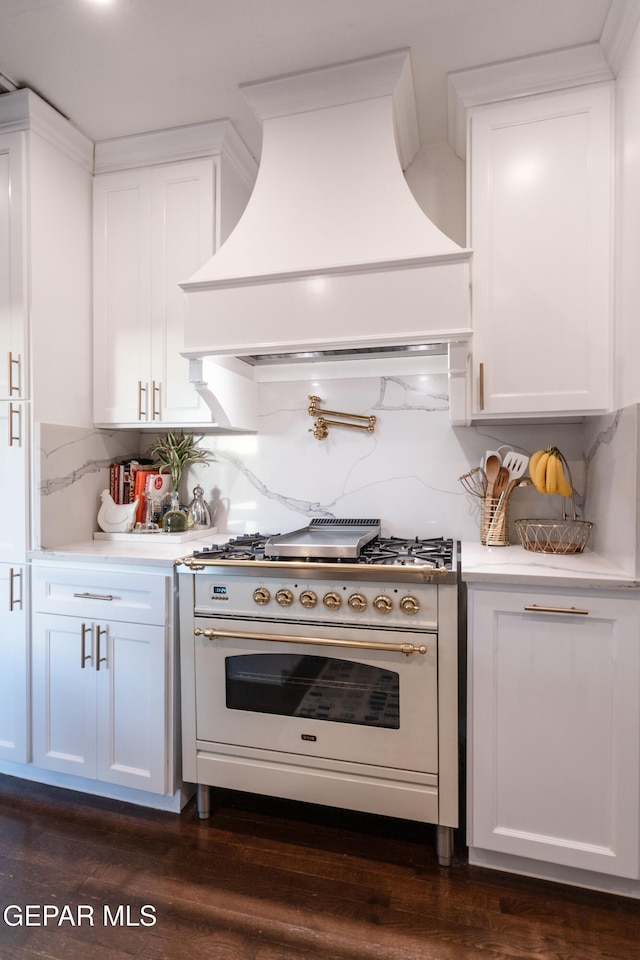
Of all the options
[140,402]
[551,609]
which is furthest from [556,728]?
[140,402]

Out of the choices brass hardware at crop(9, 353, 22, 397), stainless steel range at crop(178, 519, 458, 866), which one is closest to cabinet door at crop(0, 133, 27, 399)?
brass hardware at crop(9, 353, 22, 397)

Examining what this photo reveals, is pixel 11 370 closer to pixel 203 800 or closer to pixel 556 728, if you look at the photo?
pixel 203 800

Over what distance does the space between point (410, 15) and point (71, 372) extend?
178 centimetres

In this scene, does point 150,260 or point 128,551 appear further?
point 150,260

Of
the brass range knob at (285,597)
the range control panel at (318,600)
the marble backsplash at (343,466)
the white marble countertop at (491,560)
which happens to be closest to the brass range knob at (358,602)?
the range control panel at (318,600)

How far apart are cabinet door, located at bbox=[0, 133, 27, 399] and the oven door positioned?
1242 mm

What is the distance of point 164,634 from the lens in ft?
6.24

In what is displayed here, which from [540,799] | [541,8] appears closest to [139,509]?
[540,799]

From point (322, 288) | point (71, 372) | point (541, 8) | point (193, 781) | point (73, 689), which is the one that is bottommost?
point (193, 781)

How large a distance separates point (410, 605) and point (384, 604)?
8 centimetres

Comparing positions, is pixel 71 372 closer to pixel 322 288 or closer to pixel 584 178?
pixel 322 288

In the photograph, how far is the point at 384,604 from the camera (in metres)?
1.69

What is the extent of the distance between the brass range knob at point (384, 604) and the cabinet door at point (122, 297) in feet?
4.23

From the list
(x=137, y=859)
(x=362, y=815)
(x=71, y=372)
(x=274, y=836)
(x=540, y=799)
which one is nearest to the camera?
(x=540, y=799)
